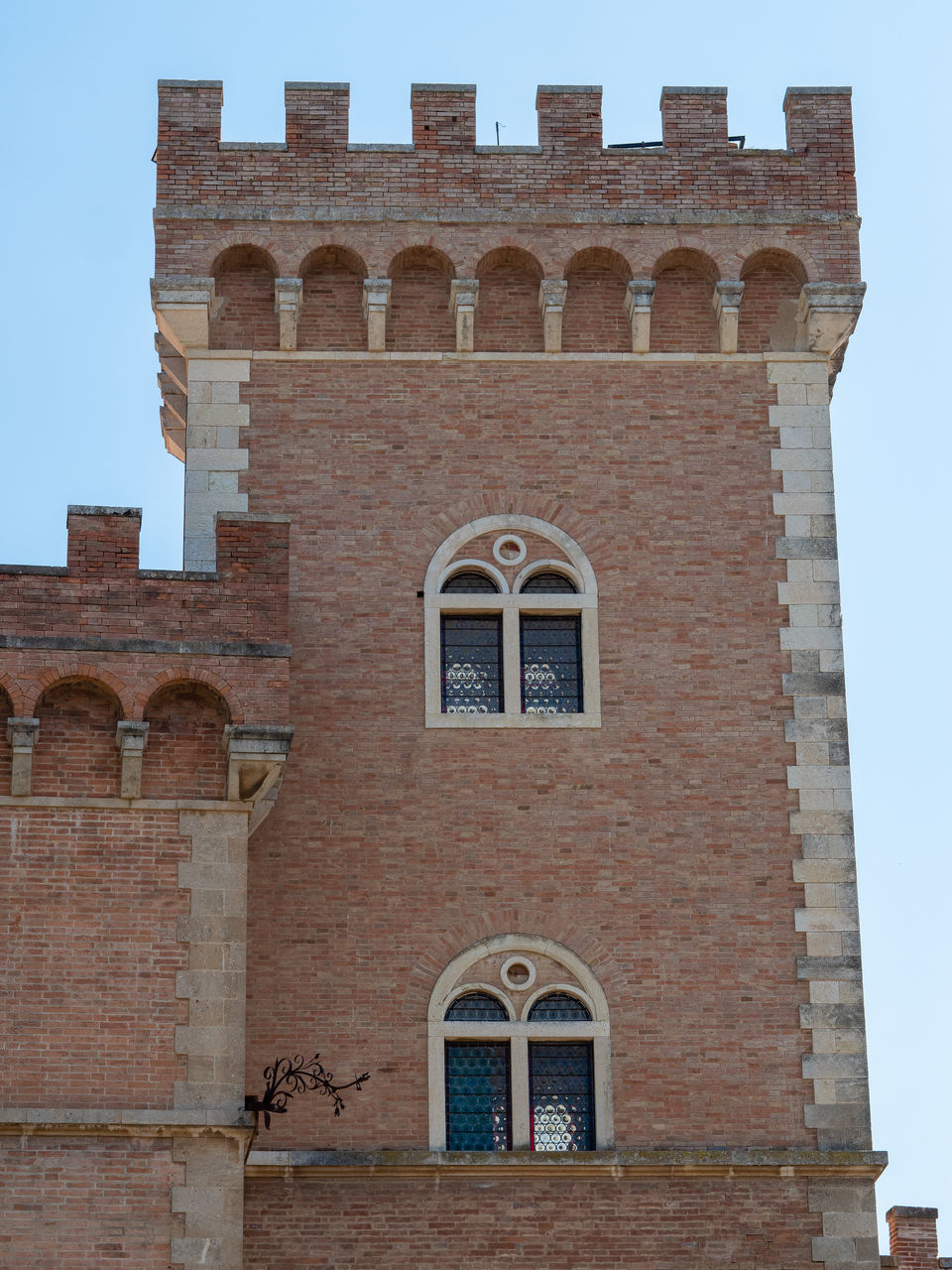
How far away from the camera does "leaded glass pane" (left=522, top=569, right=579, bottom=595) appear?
78.9 ft

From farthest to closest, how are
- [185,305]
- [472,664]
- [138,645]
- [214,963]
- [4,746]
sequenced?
[185,305] < [472,664] < [138,645] < [4,746] < [214,963]

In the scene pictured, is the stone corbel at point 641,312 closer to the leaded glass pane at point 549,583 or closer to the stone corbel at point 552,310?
the stone corbel at point 552,310

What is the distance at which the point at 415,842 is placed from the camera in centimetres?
2288

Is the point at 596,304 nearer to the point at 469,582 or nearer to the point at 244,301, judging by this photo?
the point at 469,582

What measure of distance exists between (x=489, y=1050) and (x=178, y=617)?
4729mm

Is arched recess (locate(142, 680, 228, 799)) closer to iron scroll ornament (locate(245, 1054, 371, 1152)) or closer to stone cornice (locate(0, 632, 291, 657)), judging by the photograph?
stone cornice (locate(0, 632, 291, 657))

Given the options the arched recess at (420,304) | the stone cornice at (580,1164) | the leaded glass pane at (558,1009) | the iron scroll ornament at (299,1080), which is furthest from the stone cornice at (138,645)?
→ the arched recess at (420,304)

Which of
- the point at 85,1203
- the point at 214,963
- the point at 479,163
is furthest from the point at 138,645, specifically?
the point at 479,163

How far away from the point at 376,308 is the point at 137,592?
15.3 ft

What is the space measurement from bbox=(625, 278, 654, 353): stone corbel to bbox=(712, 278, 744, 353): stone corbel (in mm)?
703

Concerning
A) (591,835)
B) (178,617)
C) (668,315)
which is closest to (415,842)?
(591,835)

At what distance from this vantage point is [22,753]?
20984 mm

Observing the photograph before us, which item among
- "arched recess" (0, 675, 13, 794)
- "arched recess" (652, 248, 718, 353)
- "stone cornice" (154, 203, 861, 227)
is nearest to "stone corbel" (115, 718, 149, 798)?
"arched recess" (0, 675, 13, 794)

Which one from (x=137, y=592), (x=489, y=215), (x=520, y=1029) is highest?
(x=489, y=215)
